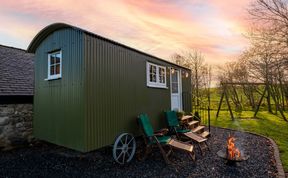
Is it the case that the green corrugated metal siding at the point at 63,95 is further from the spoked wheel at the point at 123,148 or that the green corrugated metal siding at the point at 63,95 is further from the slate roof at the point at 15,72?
the slate roof at the point at 15,72

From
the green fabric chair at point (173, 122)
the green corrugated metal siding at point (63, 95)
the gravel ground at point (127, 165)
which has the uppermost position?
the green corrugated metal siding at point (63, 95)

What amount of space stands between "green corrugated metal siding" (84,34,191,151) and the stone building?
12.4 feet

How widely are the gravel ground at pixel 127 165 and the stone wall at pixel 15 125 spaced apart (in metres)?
0.42

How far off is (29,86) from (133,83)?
4489 millimetres

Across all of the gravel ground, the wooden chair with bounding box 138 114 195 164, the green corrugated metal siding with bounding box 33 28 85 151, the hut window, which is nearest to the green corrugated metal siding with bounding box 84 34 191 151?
the green corrugated metal siding with bounding box 33 28 85 151

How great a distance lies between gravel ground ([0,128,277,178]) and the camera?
414 centimetres

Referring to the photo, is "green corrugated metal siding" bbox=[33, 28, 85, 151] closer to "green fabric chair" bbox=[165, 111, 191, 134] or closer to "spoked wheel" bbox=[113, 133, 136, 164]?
"spoked wheel" bbox=[113, 133, 136, 164]

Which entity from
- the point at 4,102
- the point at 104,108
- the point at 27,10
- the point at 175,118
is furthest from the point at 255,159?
the point at 27,10

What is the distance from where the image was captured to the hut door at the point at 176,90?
8306mm

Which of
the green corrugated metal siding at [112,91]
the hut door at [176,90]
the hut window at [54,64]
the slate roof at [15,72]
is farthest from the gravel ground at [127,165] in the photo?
the hut door at [176,90]

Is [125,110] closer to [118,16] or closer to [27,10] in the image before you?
[118,16]

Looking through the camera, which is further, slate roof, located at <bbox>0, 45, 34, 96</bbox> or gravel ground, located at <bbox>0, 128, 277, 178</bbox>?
slate roof, located at <bbox>0, 45, 34, 96</bbox>

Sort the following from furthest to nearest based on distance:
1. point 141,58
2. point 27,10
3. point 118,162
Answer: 1. point 27,10
2. point 141,58
3. point 118,162

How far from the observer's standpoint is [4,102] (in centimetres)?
619
